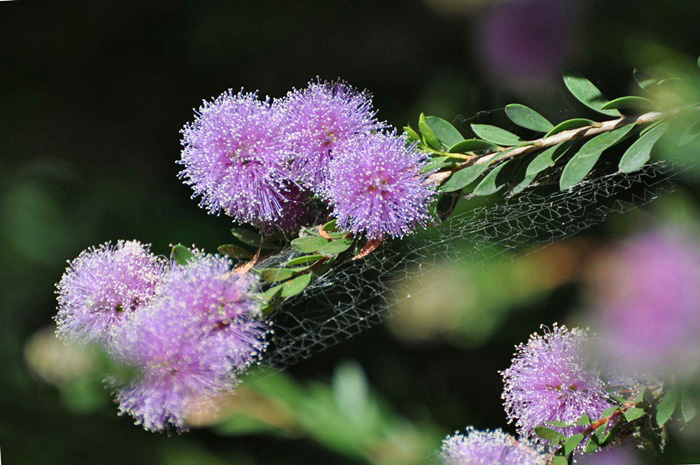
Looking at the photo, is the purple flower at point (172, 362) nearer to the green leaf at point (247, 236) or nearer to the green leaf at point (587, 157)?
the green leaf at point (247, 236)

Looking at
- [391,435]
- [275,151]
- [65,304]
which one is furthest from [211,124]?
[391,435]

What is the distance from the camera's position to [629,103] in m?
0.77

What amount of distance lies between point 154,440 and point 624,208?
2.72ft

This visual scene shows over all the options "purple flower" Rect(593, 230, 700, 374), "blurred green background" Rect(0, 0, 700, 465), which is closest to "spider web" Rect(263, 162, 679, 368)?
"blurred green background" Rect(0, 0, 700, 465)

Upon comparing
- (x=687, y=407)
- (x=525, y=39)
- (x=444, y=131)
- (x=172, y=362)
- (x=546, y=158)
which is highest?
(x=525, y=39)

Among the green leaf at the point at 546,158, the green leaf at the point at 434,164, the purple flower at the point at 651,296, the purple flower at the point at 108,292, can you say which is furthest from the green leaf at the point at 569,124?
the purple flower at the point at 108,292

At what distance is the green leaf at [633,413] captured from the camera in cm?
75

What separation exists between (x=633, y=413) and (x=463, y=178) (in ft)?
1.00

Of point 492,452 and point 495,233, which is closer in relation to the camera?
point 492,452

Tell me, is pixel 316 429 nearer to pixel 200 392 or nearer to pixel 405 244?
pixel 200 392

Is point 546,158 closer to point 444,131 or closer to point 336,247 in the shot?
point 444,131

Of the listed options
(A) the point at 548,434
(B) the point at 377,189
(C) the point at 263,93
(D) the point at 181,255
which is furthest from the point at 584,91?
(C) the point at 263,93

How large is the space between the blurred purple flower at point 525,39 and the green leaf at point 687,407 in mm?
608

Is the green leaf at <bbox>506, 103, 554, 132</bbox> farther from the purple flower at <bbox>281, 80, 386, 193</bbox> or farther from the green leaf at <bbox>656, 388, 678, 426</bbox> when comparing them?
the green leaf at <bbox>656, 388, 678, 426</bbox>
